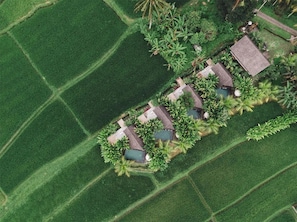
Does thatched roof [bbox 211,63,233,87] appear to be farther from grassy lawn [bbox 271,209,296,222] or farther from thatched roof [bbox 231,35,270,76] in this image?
grassy lawn [bbox 271,209,296,222]

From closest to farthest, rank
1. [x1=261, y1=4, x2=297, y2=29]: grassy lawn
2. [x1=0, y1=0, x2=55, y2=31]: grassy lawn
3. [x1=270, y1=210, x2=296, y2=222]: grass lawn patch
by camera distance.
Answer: [x1=270, y1=210, x2=296, y2=222]: grass lawn patch < [x1=261, y1=4, x2=297, y2=29]: grassy lawn < [x1=0, y1=0, x2=55, y2=31]: grassy lawn

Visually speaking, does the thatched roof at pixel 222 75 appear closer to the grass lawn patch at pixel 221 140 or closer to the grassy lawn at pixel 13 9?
the grass lawn patch at pixel 221 140

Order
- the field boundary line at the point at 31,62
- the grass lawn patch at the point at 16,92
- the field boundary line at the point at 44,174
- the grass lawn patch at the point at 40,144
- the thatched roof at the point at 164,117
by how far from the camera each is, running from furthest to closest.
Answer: the field boundary line at the point at 31,62 → the grass lawn patch at the point at 16,92 → the grass lawn patch at the point at 40,144 → the field boundary line at the point at 44,174 → the thatched roof at the point at 164,117

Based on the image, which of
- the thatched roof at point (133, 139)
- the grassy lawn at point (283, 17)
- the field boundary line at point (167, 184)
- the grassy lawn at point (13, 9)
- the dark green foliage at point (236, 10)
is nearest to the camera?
the dark green foliage at point (236, 10)

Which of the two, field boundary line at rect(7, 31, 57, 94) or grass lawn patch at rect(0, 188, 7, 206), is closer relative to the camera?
grass lawn patch at rect(0, 188, 7, 206)

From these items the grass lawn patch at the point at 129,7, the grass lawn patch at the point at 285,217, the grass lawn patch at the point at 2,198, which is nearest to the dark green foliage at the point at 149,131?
Answer: the grass lawn patch at the point at 129,7


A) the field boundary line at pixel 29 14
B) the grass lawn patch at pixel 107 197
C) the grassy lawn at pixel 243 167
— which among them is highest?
the field boundary line at pixel 29 14

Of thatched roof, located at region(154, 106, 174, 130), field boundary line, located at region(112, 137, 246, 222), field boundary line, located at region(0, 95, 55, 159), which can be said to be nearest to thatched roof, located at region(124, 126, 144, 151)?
thatched roof, located at region(154, 106, 174, 130)
